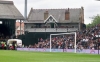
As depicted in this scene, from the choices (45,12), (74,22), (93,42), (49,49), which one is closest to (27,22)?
(45,12)

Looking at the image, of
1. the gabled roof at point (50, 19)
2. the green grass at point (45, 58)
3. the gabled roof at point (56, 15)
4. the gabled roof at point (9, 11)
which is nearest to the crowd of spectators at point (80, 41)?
the green grass at point (45, 58)

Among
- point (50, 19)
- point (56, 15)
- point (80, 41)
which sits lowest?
point (80, 41)

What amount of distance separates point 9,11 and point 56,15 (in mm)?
15017

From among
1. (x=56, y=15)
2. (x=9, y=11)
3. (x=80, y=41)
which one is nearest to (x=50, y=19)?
(x=56, y=15)

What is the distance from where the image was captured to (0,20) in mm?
93875

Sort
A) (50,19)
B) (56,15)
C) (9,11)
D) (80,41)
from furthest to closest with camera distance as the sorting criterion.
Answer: (56,15) → (50,19) → (9,11) → (80,41)

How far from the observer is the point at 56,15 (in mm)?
102688

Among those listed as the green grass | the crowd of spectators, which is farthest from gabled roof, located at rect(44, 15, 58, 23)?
the green grass

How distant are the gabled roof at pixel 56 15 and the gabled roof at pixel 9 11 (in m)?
8.42

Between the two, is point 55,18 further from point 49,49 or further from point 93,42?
point 93,42

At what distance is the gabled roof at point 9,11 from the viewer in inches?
3610

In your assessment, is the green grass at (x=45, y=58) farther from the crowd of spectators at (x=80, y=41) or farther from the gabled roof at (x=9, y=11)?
the gabled roof at (x=9, y=11)

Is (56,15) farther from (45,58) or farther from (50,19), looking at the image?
(45,58)

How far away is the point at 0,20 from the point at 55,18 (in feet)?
51.3
